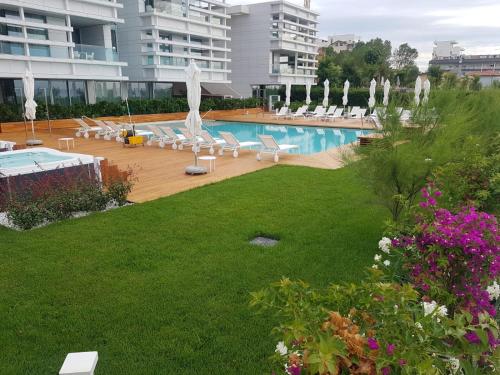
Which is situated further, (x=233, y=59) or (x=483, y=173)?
(x=233, y=59)

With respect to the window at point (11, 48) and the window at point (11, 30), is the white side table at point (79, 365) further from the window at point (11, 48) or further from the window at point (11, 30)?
the window at point (11, 30)

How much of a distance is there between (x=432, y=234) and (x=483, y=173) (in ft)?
7.93

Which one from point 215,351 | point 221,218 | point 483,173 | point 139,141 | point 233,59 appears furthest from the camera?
point 233,59

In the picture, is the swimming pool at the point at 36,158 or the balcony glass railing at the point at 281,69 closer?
the swimming pool at the point at 36,158

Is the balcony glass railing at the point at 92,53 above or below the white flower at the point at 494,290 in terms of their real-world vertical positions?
above

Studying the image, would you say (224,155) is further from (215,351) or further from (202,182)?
(215,351)

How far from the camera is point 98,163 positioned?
862cm

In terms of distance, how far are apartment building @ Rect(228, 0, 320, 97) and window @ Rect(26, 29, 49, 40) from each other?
24.5 m

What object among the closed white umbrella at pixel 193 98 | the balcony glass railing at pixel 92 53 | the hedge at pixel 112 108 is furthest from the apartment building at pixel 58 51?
the closed white umbrella at pixel 193 98

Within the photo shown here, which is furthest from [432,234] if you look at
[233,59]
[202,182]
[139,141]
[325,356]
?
[233,59]

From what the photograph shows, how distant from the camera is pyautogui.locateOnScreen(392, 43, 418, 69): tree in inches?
3708

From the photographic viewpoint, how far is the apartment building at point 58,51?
896 inches

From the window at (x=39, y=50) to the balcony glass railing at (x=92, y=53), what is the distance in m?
1.71

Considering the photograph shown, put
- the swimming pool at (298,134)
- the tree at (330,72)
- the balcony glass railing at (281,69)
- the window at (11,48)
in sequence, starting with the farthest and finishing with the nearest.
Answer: the tree at (330,72) < the balcony glass railing at (281,69) < the window at (11,48) < the swimming pool at (298,134)
